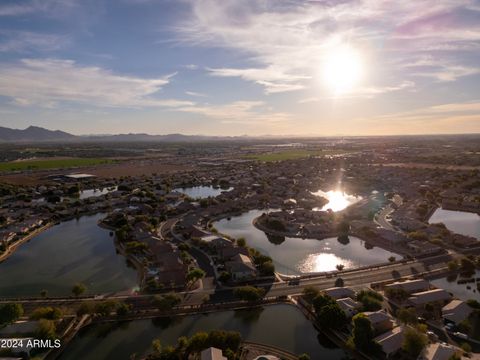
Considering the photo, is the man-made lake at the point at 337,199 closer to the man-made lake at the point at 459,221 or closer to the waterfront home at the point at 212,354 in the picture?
the man-made lake at the point at 459,221

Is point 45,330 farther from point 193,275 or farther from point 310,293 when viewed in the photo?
point 310,293

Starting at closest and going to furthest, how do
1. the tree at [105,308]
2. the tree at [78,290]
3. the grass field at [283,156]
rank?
the tree at [105,308], the tree at [78,290], the grass field at [283,156]

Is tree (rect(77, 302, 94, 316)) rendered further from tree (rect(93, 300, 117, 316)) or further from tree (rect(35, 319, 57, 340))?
tree (rect(35, 319, 57, 340))

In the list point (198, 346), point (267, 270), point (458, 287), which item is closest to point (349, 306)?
point (267, 270)

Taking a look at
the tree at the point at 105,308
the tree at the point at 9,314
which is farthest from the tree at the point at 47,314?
the tree at the point at 105,308

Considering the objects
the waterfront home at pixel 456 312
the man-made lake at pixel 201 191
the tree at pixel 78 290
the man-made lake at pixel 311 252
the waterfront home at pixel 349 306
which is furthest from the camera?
the man-made lake at pixel 201 191
